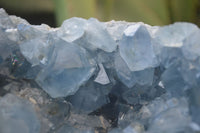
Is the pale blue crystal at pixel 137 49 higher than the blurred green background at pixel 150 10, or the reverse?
the pale blue crystal at pixel 137 49

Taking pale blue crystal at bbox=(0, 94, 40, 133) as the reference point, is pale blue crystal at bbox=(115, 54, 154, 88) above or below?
above

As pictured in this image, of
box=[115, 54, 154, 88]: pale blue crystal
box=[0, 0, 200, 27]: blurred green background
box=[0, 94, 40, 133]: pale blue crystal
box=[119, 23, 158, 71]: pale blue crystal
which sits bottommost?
box=[0, 0, 200, 27]: blurred green background

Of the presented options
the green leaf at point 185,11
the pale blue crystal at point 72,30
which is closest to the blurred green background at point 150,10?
the green leaf at point 185,11

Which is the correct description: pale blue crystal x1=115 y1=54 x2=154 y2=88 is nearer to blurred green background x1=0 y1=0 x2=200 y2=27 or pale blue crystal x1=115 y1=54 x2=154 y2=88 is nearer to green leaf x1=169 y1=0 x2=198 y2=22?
blurred green background x1=0 y1=0 x2=200 y2=27

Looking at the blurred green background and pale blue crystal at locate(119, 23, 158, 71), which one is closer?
pale blue crystal at locate(119, 23, 158, 71)

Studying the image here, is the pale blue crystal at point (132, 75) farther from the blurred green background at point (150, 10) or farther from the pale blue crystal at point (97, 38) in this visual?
the blurred green background at point (150, 10)

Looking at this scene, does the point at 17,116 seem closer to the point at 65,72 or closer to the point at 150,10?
the point at 65,72

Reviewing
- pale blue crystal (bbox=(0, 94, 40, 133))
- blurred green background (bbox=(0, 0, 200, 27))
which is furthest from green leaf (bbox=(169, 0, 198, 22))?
pale blue crystal (bbox=(0, 94, 40, 133))

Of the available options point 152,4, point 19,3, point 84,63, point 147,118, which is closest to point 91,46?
point 84,63

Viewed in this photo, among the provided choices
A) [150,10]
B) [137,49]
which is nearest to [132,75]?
[137,49]
